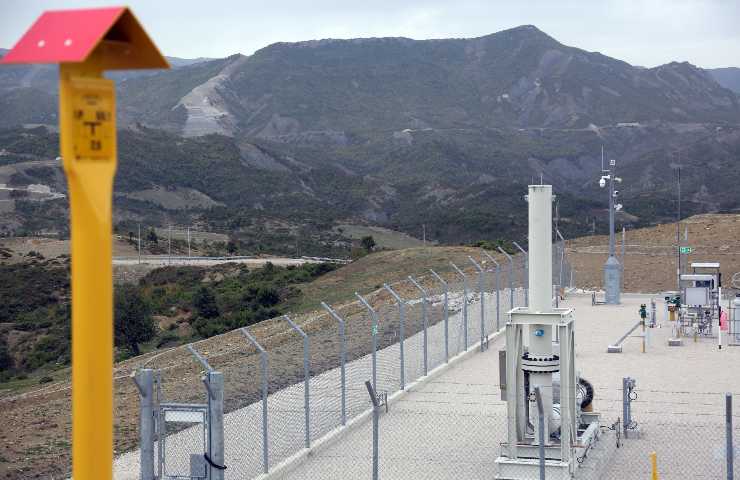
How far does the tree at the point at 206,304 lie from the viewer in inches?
1753

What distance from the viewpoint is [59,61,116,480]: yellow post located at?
580 centimetres

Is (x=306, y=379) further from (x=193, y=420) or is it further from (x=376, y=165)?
(x=376, y=165)

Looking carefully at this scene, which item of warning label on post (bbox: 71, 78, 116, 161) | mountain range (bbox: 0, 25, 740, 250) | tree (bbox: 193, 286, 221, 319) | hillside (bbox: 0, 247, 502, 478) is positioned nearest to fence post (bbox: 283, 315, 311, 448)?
hillside (bbox: 0, 247, 502, 478)

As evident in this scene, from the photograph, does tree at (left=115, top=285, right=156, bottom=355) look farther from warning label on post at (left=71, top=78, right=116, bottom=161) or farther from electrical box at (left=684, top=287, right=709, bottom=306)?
warning label on post at (left=71, top=78, right=116, bottom=161)

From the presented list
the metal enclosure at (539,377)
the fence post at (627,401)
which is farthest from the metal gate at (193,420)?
the fence post at (627,401)

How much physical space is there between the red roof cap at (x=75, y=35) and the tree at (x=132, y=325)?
31.2m

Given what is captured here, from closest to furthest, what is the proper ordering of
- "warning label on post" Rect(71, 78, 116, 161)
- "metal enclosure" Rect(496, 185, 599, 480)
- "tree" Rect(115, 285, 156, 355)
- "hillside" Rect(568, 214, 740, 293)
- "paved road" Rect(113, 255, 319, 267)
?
1. "warning label on post" Rect(71, 78, 116, 161)
2. "metal enclosure" Rect(496, 185, 599, 480)
3. "tree" Rect(115, 285, 156, 355)
4. "hillside" Rect(568, 214, 740, 293)
5. "paved road" Rect(113, 255, 319, 267)

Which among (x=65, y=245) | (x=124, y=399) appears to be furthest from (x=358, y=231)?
(x=124, y=399)

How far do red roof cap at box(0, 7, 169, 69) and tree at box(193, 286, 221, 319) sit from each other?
38.4m

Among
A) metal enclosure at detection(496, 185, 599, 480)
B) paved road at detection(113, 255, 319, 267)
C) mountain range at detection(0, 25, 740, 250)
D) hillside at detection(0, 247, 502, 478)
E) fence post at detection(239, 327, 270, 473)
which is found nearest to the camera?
fence post at detection(239, 327, 270, 473)

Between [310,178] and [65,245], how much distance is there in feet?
235

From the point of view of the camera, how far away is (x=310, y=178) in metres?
136

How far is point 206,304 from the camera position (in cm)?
4525

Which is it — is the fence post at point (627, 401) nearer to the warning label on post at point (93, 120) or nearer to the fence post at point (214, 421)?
the fence post at point (214, 421)
